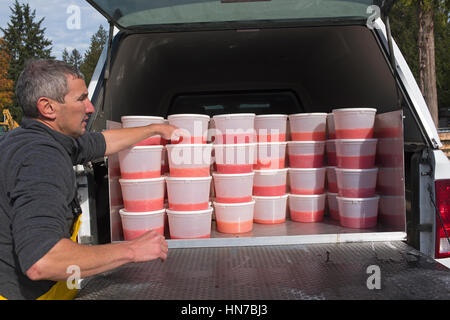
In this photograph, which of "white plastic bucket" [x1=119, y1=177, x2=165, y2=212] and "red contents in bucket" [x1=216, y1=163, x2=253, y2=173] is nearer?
"white plastic bucket" [x1=119, y1=177, x2=165, y2=212]

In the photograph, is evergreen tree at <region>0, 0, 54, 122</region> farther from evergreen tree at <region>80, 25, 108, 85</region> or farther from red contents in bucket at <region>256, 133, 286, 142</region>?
red contents in bucket at <region>256, 133, 286, 142</region>

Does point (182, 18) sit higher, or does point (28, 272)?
point (182, 18)

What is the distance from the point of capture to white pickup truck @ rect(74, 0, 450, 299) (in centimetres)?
195

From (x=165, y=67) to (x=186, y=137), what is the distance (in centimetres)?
222

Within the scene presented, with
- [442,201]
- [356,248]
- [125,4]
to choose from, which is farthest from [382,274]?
[125,4]

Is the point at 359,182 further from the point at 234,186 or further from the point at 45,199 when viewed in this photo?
the point at 45,199

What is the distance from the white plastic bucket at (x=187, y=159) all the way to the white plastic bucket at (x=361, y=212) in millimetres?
1210

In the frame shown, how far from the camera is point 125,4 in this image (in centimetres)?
247

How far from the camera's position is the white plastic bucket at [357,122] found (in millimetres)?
2873

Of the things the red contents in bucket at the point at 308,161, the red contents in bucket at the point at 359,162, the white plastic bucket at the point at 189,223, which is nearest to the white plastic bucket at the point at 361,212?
the red contents in bucket at the point at 359,162

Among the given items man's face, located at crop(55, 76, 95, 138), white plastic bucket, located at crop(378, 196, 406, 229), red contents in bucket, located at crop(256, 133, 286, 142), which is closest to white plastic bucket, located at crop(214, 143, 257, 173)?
red contents in bucket, located at crop(256, 133, 286, 142)

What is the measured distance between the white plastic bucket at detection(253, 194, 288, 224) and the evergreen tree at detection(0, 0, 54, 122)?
118ft

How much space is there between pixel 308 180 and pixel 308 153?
0.24 meters
